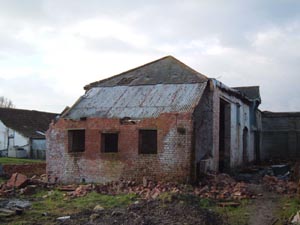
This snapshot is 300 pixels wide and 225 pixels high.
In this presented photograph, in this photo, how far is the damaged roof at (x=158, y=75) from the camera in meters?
18.1

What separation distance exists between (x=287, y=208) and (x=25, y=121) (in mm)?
34140

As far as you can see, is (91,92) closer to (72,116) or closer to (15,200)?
(72,116)

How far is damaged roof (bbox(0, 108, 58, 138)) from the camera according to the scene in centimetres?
3904

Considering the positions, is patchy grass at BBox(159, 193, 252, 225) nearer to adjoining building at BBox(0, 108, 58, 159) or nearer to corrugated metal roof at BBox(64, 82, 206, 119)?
corrugated metal roof at BBox(64, 82, 206, 119)

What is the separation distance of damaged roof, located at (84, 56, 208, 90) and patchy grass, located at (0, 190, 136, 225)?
6.48 m

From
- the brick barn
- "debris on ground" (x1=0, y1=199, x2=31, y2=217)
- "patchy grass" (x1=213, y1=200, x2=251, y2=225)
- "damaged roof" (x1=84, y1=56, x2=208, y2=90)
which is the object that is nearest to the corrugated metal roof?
the brick barn

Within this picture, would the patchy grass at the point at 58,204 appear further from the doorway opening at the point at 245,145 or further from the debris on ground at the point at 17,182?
the doorway opening at the point at 245,145

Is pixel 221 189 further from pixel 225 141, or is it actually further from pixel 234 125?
pixel 234 125

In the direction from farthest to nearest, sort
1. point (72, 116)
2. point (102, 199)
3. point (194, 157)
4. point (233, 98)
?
point (233, 98), point (72, 116), point (194, 157), point (102, 199)

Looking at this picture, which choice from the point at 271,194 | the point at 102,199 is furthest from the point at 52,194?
the point at 271,194

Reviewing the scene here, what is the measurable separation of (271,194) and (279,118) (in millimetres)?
18821

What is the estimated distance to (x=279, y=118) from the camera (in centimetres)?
3188

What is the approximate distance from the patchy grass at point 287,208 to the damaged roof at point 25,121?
96.9 feet

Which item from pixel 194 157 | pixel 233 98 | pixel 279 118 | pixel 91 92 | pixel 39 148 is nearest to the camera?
pixel 194 157
